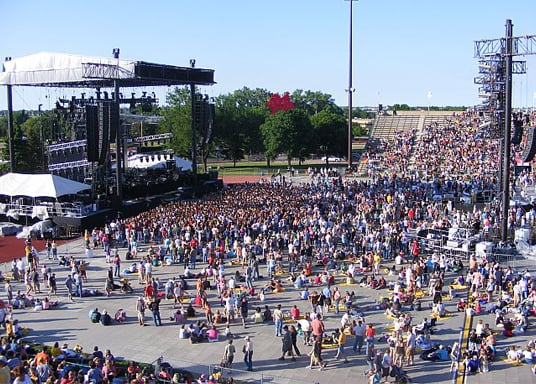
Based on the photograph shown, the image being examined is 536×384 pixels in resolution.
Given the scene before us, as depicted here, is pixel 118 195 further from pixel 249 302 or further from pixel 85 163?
pixel 249 302

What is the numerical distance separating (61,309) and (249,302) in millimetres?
6036

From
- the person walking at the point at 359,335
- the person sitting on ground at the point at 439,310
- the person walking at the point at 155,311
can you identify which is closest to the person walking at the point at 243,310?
the person walking at the point at 155,311

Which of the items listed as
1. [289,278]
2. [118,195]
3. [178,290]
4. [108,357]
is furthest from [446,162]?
[108,357]

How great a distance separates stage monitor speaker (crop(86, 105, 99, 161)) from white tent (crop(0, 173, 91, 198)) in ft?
6.43

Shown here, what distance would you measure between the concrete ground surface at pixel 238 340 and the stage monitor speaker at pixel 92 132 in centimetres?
1372

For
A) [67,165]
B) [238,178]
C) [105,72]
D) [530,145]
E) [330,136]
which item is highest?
[105,72]

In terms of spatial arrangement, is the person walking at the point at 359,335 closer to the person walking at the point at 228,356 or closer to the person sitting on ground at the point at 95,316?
the person walking at the point at 228,356

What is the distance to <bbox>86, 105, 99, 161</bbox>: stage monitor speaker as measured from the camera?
3375 centimetres

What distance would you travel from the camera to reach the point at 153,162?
167 ft

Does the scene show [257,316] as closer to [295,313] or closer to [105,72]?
[295,313]

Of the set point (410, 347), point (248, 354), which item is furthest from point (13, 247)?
point (410, 347)

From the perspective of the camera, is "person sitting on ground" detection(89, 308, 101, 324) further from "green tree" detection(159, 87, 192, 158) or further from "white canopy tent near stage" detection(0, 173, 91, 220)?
"green tree" detection(159, 87, 192, 158)

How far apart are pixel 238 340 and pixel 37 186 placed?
21.0 m

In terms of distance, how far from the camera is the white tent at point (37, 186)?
32312 millimetres
